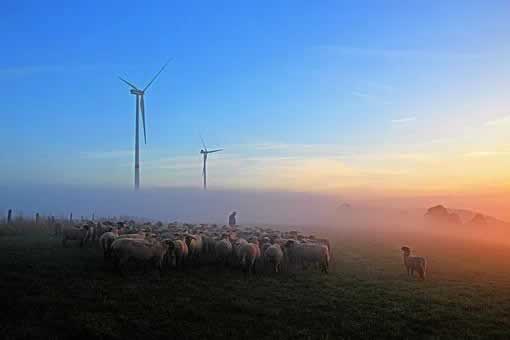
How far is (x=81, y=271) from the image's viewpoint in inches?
656

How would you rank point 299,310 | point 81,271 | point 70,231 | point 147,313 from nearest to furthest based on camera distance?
1. point 147,313
2. point 299,310
3. point 81,271
4. point 70,231

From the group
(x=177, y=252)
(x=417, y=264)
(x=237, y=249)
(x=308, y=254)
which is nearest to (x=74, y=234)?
(x=177, y=252)

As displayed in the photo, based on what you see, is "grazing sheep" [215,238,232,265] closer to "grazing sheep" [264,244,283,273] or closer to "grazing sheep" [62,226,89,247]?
"grazing sheep" [264,244,283,273]

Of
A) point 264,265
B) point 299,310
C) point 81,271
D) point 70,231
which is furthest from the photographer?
point 70,231

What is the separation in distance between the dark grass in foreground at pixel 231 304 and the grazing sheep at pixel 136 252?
602mm

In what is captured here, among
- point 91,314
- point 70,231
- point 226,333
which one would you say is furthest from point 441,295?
point 70,231

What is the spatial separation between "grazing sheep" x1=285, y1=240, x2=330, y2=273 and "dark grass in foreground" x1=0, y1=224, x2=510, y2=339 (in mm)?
1383

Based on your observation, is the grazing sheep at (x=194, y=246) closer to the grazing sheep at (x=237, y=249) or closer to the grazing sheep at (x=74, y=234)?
the grazing sheep at (x=237, y=249)

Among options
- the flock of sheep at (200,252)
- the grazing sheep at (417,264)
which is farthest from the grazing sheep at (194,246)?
the grazing sheep at (417,264)

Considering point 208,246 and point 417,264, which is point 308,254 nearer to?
point 417,264

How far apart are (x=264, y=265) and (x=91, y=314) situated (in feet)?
36.0

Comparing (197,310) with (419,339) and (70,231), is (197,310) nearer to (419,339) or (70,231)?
(419,339)

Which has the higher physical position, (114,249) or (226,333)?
(114,249)

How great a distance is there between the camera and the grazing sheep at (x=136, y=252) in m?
17.3
